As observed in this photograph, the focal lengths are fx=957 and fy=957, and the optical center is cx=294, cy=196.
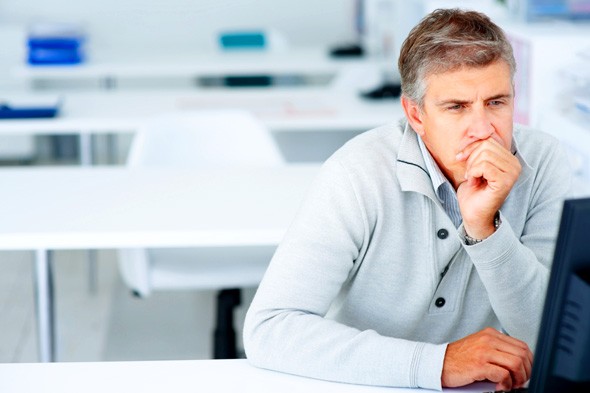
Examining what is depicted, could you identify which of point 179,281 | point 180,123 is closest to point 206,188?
point 179,281

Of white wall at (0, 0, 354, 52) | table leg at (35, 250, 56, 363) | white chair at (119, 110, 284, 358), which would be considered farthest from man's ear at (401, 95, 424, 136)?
white wall at (0, 0, 354, 52)

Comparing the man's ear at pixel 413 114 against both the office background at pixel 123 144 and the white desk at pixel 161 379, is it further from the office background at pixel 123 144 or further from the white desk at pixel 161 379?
the office background at pixel 123 144

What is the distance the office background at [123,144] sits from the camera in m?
2.69

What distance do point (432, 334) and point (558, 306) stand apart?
23.9 inches

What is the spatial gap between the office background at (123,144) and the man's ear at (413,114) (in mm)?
894

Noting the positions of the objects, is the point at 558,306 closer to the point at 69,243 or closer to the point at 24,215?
the point at 69,243

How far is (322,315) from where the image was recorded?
1454 mm

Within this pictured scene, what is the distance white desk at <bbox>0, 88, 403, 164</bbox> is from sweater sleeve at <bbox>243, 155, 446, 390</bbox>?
1833 millimetres

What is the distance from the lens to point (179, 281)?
2531 mm

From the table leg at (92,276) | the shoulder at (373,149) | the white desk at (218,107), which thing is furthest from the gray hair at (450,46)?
the table leg at (92,276)

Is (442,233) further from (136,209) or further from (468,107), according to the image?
(136,209)

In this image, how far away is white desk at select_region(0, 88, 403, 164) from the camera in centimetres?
331

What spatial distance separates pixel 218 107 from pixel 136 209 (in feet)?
4.94

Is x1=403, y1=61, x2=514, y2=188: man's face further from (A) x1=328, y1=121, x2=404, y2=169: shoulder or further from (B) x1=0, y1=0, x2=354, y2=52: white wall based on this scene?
(B) x1=0, y1=0, x2=354, y2=52: white wall
